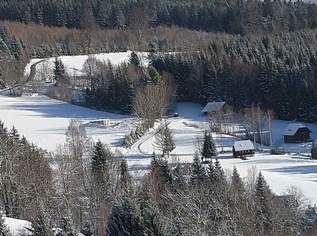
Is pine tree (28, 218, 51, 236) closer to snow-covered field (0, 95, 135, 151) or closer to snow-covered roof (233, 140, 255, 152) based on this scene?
snow-covered roof (233, 140, 255, 152)

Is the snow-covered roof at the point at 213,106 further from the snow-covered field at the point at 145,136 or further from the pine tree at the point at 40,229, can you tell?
the pine tree at the point at 40,229

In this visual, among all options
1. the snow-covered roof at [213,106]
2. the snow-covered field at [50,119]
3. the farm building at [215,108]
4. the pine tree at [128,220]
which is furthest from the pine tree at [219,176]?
the snow-covered roof at [213,106]

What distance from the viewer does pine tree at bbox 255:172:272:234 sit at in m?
27.1

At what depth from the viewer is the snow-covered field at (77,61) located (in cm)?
9294

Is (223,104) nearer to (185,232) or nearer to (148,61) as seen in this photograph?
(148,61)

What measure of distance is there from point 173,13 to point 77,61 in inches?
1461

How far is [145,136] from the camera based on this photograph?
5741 centimetres

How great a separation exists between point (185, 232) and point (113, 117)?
50.8 meters

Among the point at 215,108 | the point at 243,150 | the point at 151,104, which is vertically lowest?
the point at 243,150

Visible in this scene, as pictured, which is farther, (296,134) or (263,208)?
(296,134)

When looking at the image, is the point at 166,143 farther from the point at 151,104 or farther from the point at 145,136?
the point at 151,104

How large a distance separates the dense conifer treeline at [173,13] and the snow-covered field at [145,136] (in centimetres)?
4322

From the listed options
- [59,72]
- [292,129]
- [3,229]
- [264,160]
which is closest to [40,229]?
[3,229]

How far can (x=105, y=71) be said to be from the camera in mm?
81875
